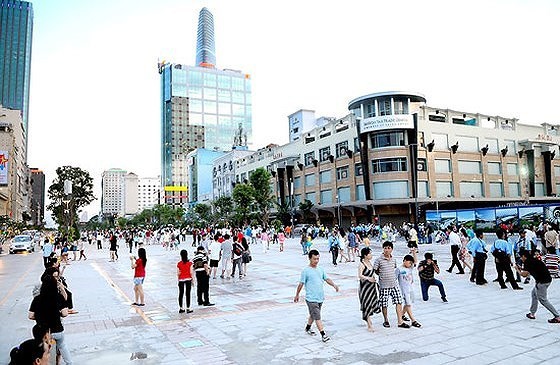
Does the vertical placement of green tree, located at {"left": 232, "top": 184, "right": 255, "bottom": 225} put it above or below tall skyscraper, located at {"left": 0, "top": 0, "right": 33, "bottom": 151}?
below

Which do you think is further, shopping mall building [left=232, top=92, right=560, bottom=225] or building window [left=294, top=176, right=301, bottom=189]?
building window [left=294, top=176, right=301, bottom=189]

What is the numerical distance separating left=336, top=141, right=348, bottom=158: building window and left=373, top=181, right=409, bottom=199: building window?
28.0 feet

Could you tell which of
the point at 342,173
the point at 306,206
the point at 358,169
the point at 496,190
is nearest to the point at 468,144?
the point at 496,190

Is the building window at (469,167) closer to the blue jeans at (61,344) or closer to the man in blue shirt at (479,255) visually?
the man in blue shirt at (479,255)

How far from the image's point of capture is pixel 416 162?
174 ft

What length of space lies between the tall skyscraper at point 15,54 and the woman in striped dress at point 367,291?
209 meters

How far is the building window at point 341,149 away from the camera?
61.4 m

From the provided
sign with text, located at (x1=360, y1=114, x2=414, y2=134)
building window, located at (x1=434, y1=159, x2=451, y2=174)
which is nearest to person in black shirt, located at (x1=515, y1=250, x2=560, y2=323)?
sign with text, located at (x1=360, y1=114, x2=414, y2=134)

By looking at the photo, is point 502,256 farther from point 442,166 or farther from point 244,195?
point 244,195

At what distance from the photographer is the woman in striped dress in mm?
7789

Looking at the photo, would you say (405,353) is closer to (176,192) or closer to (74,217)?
(74,217)

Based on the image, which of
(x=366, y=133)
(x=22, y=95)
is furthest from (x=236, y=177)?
(x=22, y=95)

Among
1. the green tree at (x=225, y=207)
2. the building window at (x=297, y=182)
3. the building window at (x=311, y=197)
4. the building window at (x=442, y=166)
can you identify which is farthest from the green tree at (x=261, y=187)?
the building window at (x=442, y=166)

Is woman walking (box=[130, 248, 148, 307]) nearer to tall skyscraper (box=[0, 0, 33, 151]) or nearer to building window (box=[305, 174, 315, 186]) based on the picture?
building window (box=[305, 174, 315, 186])
